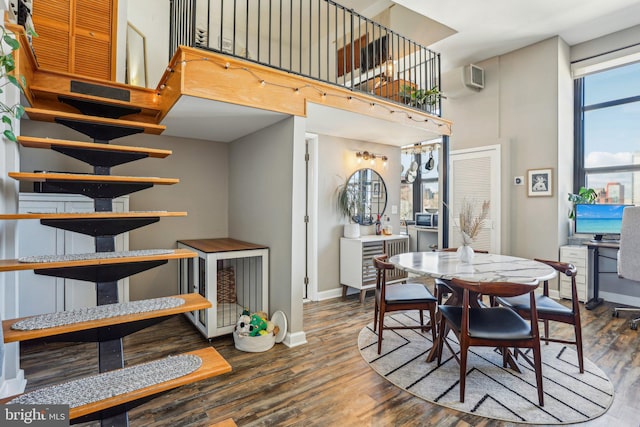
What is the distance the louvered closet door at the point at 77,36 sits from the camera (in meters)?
3.17

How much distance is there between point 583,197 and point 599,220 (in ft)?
1.25

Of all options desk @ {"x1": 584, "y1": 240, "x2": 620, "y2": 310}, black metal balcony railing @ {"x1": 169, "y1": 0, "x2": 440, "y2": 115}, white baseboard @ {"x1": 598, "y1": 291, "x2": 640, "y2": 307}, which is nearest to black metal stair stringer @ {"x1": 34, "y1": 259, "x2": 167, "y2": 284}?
black metal balcony railing @ {"x1": 169, "y1": 0, "x2": 440, "y2": 115}

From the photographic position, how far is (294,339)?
3.00 metres

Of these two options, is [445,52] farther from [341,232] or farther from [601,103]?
[341,232]

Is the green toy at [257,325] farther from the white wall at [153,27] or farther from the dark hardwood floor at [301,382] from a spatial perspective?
the white wall at [153,27]

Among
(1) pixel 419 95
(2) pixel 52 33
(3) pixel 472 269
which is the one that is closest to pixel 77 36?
(2) pixel 52 33

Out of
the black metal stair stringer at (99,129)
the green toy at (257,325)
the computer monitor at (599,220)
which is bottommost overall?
the green toy at (257,325)

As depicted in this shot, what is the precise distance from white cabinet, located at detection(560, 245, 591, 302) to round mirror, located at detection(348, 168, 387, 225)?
2.58 meters

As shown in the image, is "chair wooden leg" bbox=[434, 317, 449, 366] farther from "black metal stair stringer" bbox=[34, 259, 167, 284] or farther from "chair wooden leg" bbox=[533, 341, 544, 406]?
"black metal stair stringer" bbox=[34, 259, 167, 284]

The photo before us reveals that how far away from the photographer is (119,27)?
3.63 meters

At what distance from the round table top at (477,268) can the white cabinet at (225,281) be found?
4.59 ft

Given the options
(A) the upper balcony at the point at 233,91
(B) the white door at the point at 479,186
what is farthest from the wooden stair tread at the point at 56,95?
(B) the white door at the point at 479,186

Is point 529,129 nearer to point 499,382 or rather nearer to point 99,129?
point 499,382

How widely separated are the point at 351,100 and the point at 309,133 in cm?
114
